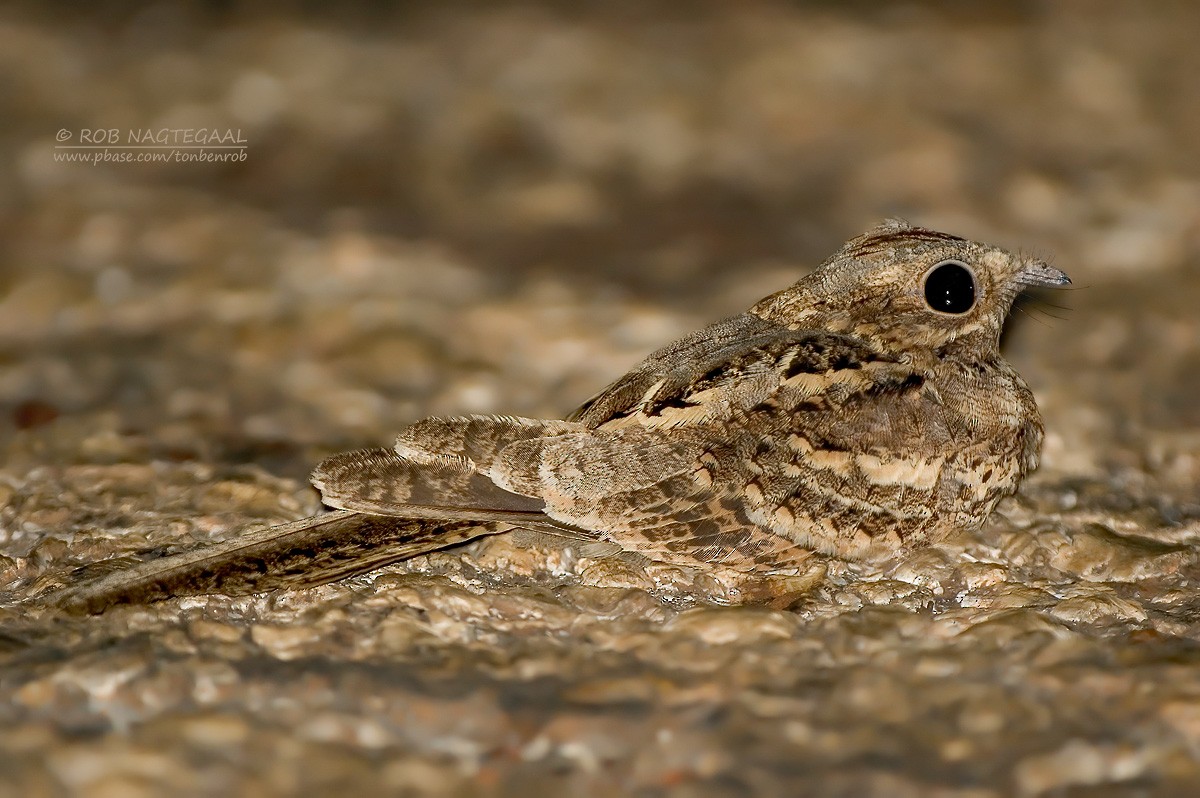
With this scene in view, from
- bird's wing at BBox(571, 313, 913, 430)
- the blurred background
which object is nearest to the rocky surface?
the blurred background

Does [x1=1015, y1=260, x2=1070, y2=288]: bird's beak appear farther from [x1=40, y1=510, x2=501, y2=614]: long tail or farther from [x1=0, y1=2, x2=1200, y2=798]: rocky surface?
[x1=40, y1=510, x2=501, y2=614]: long tail

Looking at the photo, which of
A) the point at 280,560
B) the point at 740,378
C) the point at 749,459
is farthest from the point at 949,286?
the point at 280,560

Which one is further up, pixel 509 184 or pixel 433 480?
pixel 509 184

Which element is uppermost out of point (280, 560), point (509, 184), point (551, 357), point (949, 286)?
point (509, 184)

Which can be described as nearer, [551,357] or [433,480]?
[433,480]

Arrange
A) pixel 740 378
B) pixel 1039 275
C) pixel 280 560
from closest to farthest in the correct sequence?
pixel 280 560 → pixel 740 378 → pixel 1039 275

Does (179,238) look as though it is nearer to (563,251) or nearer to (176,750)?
(563,251)

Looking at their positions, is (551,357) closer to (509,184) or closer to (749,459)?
(509,184)

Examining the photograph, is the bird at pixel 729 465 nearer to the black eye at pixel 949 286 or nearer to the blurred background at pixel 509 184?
the black eye at pixel 949 286
